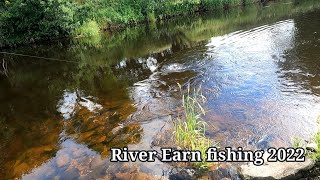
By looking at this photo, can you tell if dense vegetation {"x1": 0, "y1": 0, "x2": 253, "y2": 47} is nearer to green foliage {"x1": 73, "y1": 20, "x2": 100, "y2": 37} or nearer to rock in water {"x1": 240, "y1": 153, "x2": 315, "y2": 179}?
green foliage {"x1": 73, "y1": 20, "x2": 100, "y2": 37}

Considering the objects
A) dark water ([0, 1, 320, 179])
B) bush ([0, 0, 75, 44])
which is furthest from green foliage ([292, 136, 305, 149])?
bush ([0, 0, 75, 44])

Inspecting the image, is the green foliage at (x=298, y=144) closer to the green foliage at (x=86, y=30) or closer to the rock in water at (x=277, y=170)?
A: the rock in water at (x=277, y=170)

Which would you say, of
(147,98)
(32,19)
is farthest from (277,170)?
(32,19)

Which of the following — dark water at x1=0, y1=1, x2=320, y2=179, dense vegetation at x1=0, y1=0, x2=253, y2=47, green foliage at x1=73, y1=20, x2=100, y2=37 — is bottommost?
dark water at x1=0, y1=1, x2=320, y2=179

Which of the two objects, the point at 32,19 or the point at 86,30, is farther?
the point at 86,30

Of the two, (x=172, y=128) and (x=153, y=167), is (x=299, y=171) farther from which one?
(x=172, y=128)

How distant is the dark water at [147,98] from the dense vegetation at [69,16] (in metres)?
5.44

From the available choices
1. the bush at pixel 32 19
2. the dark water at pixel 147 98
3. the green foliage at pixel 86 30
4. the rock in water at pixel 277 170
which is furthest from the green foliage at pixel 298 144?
the green foliage at pixel 86 30

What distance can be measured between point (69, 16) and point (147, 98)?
15.0m

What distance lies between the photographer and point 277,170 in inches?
186

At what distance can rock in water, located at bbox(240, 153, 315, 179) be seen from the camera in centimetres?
462

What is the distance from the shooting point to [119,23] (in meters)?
26.1

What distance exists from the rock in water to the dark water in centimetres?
40

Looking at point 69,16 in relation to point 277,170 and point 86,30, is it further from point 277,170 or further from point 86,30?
point 277,170
